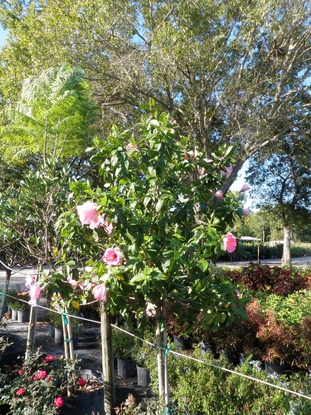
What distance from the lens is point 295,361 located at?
4.37 meters

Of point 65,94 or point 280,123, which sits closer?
point 65,94

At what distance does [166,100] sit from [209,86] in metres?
1.32

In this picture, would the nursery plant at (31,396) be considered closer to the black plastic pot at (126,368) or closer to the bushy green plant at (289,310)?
the black plastic pot at (126,368)

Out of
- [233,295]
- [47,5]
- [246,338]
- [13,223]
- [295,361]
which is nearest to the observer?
[233,295]

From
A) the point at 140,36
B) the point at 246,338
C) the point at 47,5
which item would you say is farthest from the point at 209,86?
the point at 246,338

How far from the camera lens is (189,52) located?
898 cm

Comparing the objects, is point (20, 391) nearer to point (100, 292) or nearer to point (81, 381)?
point (81, 381)

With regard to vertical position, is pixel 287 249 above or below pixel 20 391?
above

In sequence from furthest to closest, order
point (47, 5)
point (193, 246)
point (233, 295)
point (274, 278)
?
point (47, 5) → point (274, 278) → point (233, 295) → point (193, 246)

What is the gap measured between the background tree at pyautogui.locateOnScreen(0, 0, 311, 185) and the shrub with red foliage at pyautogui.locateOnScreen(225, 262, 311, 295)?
352 cm

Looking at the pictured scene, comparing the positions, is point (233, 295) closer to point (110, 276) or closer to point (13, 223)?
point (110, 276)

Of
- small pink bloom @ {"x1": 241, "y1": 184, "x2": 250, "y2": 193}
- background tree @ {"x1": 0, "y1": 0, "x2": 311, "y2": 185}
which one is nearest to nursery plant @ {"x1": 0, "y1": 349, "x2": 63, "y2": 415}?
small pink bloom @ {"x1": 241, "y1": 184, "x2": 250, "y2": 193}

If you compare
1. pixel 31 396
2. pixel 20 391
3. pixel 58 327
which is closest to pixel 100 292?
pixel 20 391

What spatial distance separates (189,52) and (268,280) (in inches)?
224
